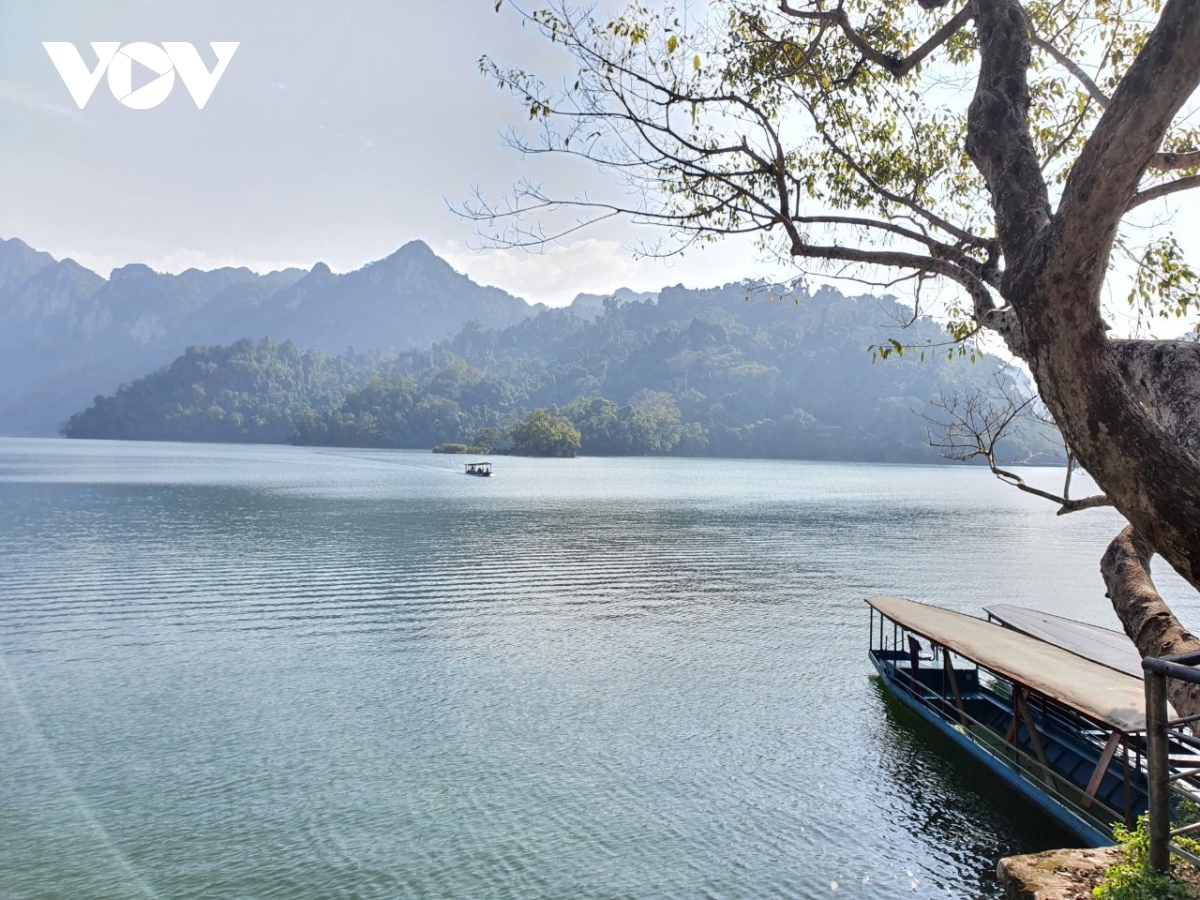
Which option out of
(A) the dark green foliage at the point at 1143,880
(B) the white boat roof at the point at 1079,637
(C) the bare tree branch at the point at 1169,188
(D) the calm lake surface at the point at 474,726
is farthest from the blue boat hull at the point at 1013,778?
(C) the bare tree branch at the point at 1169,188

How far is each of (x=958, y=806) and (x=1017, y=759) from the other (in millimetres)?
1745

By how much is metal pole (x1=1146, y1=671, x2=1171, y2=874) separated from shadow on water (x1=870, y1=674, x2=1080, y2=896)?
537 cm

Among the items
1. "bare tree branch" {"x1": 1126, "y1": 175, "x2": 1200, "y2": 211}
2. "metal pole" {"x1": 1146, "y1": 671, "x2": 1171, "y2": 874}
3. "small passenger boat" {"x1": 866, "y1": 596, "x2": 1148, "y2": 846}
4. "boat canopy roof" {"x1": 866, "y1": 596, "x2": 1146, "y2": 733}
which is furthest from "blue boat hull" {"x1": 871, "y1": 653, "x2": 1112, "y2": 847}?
"bare tree branch" {"x1": 1126, "y1": 175, "x2": 1200, "y2": 211}

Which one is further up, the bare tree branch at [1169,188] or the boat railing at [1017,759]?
the bare tree branch at [1169,188]

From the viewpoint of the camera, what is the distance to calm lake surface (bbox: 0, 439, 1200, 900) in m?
10.2

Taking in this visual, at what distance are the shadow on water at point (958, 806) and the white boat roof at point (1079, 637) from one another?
3598mm

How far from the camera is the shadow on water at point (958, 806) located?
10961 millimetres

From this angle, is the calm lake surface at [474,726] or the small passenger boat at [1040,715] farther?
the small passenger boat at [1040,715]

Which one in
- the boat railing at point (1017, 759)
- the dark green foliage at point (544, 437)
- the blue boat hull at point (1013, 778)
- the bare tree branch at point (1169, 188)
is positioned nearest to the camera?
the bare tree branch at point (1169, 188)

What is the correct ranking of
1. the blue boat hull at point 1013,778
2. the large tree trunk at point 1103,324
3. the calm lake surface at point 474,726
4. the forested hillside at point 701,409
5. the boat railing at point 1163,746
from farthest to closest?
the forested hillside at point 701,409
the blue boat hull at point 1013,778
the calm lake surface at point 474,726
the boat railing at point 1163,746
the large tree trunk at point 1103,324

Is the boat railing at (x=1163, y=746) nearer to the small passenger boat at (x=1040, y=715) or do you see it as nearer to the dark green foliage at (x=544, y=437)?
the small passenger boat at (x=1040, y=715)

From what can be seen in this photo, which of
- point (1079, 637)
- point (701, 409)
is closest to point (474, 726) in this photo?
point (1079, 637)

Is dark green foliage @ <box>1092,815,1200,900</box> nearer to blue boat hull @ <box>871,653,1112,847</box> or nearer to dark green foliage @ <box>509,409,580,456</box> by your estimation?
blue boat hull @ <box>871,653,1112,847</box>

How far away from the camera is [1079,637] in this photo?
18406 mm
